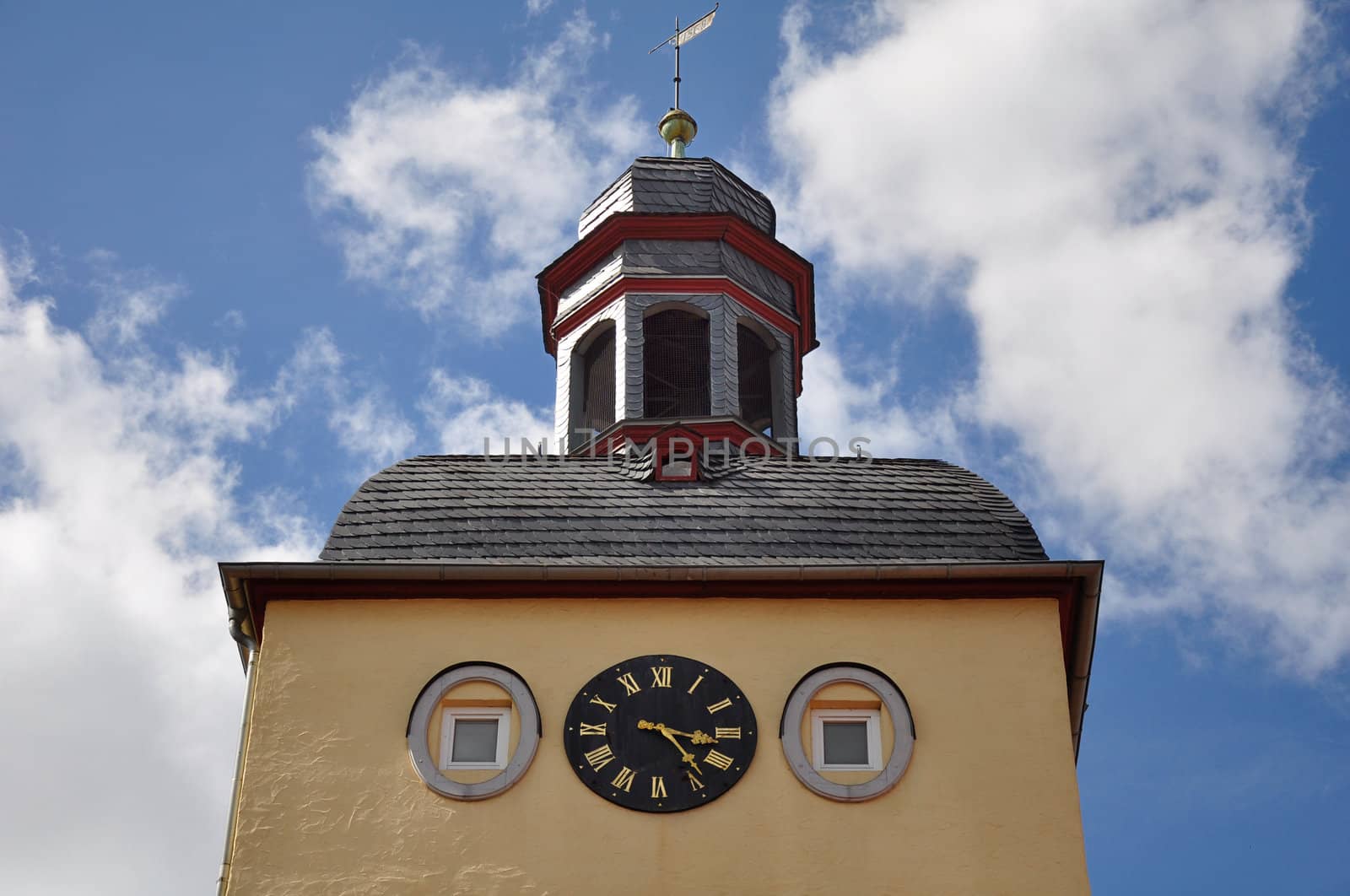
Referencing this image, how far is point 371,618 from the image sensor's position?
1830 centimetres

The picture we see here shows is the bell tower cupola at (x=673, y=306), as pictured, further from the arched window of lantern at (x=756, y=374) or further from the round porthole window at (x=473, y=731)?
the round porthole window at (x=473, y=731)

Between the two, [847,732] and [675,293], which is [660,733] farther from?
[675,293]

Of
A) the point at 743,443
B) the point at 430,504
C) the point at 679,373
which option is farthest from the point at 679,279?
the point at 430,504

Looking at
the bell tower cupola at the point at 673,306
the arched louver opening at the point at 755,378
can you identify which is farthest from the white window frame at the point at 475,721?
the arched louver opening at the point at 755,378

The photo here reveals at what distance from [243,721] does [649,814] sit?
11.1ft

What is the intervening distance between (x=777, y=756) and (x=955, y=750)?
1.36m

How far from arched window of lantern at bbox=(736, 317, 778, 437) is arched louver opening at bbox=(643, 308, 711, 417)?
46 centimetres

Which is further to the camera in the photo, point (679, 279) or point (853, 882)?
point (679, 279)

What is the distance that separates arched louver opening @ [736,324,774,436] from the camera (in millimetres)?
24578

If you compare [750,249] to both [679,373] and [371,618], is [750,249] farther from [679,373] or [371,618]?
[371,618]

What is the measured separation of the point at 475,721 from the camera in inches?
702

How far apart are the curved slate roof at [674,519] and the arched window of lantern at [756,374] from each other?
458 cm

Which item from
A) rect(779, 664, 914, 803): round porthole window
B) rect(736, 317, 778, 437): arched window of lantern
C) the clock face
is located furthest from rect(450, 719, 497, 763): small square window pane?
rect(736, 317, 778, 437): arched window of lantern

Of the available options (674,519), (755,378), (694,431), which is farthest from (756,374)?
(674,519)
